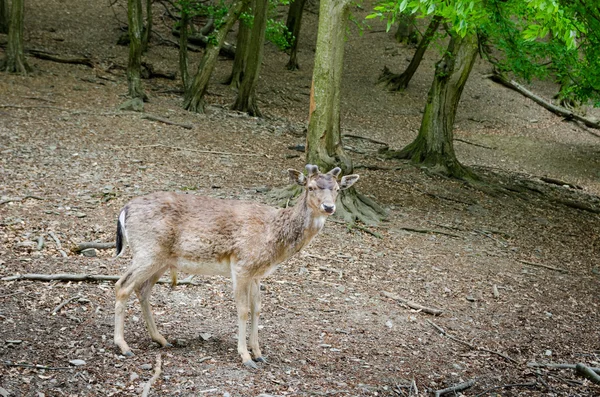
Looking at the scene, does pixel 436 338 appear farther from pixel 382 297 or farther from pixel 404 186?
pixel 404 186

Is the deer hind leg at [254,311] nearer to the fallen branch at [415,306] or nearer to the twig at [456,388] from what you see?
the twig at [456,388]

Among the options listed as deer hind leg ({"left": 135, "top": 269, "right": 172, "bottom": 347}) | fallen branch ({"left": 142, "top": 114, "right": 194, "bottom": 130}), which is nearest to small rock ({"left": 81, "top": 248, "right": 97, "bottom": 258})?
deer hind leg ({"left": 135, "top": 269, "right": 172, "bottom": 347})

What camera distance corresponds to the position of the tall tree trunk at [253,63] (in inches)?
681

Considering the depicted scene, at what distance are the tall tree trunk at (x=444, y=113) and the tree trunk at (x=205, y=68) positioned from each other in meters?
5.28

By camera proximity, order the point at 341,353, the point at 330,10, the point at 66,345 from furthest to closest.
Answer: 1. the point at 330,10
2. the point at 341,353
3. the point at 66,345

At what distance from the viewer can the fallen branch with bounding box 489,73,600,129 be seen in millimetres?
24219

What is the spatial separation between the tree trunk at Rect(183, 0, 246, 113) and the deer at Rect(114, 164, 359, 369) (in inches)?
436

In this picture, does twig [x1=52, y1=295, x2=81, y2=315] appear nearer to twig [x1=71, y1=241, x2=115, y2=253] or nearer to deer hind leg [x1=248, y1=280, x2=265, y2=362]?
twig [x1=71, y1=241, x2=115, y2=253]

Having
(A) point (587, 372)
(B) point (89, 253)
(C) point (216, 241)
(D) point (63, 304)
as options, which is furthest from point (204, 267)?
(A) point (587, 372)

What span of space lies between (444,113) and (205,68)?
19.8 ft

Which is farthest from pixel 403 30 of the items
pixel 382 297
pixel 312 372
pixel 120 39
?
pixel 312 372

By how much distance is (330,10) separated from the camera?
985 centimetres

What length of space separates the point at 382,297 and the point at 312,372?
2352 millimetres

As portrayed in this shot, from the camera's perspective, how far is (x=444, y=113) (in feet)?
47.0
